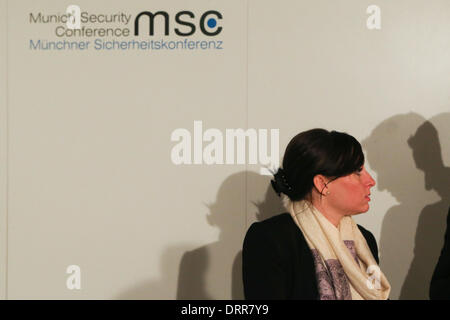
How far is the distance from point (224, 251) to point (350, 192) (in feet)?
2.99

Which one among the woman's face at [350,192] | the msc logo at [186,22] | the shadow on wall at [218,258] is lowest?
the shadow on wall at [218,258]

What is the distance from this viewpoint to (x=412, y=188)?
9.59 feet

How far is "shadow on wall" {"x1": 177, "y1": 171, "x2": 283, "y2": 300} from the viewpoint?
9.65ft

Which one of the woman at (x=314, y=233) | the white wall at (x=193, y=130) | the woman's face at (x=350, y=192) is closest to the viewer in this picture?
the woman at (x=314, y=233)

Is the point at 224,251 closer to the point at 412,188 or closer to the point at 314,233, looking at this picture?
the point at 314,233

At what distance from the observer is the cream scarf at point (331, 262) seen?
7.33 feet

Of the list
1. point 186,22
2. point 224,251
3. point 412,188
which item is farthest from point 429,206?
point 186,22

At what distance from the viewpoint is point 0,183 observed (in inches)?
117

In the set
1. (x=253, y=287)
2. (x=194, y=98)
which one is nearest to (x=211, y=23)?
(x=194, y=98)

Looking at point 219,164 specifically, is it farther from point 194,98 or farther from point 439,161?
point 439,161

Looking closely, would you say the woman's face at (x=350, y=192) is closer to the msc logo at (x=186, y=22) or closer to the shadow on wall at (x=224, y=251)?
the shadow on wall at (x=224, y=251)

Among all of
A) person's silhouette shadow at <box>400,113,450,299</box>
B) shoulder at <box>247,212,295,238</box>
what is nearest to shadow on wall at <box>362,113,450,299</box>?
person's silhouette shadow at <box>400,113,450,299</box>

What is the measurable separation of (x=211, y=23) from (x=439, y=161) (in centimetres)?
135

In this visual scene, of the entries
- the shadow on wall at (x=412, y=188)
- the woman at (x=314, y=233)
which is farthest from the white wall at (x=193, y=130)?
the woman at (x=314, y=233)
